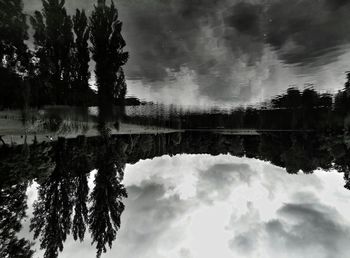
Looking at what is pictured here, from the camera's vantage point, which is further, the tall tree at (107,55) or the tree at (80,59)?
the tall tree at (107,55)

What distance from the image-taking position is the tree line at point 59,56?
2227 cm

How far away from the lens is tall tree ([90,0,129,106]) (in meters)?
30.5

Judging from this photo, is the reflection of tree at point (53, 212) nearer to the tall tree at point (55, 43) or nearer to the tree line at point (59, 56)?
the tree line at point (59, 56)

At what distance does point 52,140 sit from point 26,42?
8196 millimetres

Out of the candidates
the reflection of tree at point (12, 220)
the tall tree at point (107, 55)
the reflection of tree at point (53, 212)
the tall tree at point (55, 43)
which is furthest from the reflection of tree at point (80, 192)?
the tall tree at point (107, 55)

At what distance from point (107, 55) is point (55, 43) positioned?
16.9ft

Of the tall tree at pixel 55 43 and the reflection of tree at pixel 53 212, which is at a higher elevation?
the tall tree at pixel 55 43

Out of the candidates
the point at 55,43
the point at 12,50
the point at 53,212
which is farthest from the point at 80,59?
the point at 53,212

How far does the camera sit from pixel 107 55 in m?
31.1

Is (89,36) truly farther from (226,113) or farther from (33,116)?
(226,113)

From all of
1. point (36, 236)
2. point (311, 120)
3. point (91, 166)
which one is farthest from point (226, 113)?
point (36, 236)

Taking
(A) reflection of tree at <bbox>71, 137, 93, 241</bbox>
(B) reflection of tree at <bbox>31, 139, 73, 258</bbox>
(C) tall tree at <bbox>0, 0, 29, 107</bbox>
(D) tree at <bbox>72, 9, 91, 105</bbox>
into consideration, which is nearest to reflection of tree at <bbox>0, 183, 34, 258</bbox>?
(B) reflection of tree at <bbox>31, 139, 73, 258</bbox>

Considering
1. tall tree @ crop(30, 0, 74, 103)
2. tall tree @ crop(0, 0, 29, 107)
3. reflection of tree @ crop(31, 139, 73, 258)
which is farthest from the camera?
tall tree @ crop(30, 0, 74, 103)

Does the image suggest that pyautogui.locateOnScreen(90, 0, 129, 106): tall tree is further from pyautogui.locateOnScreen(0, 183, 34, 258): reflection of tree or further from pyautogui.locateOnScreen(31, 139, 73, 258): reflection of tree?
pyautogui.locateOnScreen(0, 183, 34, 258): reflection of tree
